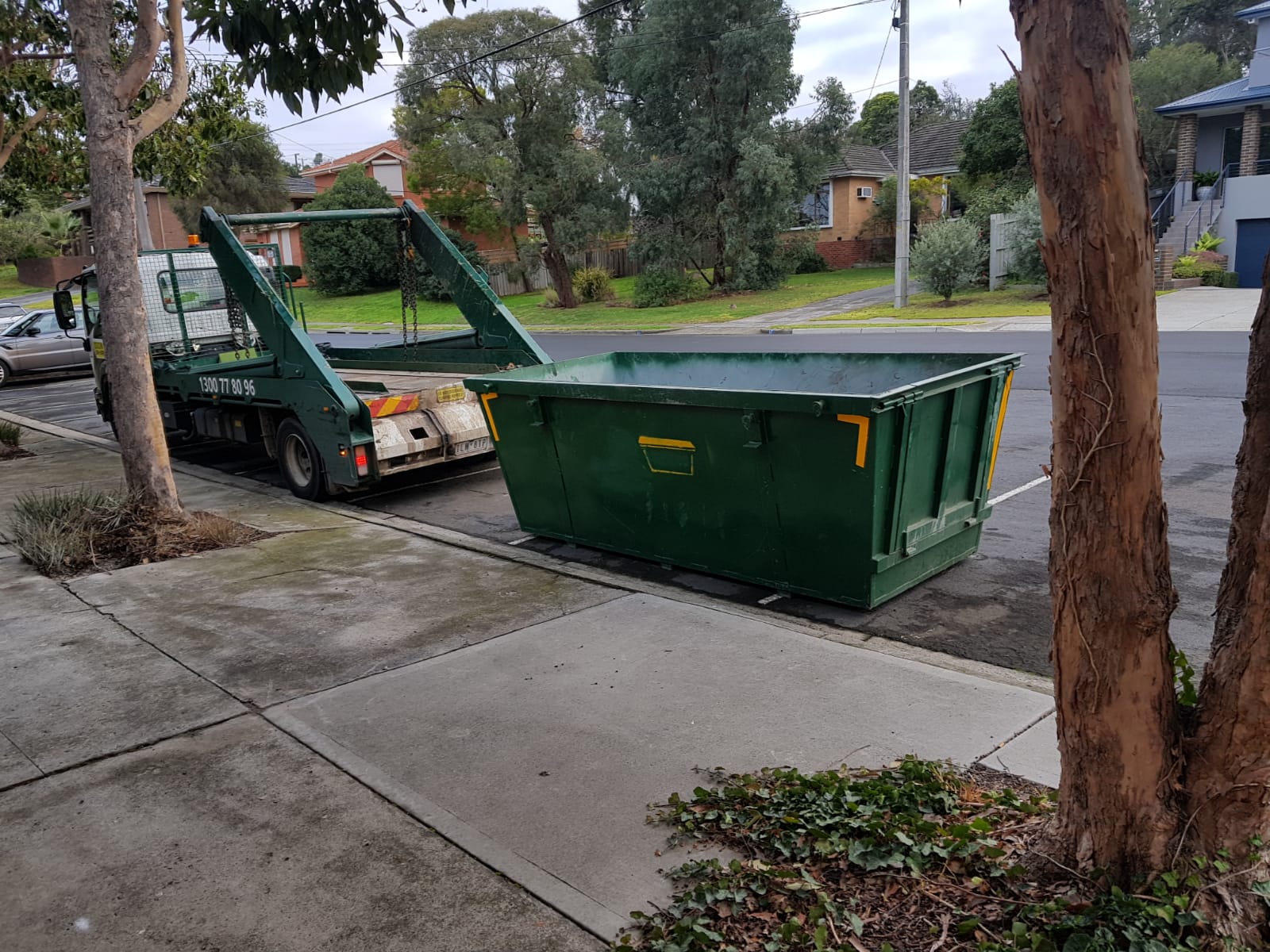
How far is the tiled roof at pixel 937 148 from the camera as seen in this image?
40.8 m

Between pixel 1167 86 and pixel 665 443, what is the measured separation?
36174 millimetres

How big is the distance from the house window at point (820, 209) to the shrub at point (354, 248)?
55.6 feet

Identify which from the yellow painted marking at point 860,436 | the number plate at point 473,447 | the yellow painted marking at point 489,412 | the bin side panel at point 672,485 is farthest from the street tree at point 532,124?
the yellow painted marking at point 860,436

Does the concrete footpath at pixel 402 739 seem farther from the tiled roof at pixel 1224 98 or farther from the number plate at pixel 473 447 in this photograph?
the tiled roof at pixel 1224 98

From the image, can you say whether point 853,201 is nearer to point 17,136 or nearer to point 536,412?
point 17,136

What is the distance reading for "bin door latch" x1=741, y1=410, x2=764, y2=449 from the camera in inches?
226

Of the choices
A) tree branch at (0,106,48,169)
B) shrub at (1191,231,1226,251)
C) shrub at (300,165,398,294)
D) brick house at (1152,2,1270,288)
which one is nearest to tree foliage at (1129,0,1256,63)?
brick house at (1152,2,1270,288)

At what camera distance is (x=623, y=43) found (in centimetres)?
3128

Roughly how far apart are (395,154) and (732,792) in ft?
190

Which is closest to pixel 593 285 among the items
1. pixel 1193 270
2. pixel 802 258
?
pixel 802 258

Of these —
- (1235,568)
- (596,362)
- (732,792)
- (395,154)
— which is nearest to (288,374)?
(596,362)

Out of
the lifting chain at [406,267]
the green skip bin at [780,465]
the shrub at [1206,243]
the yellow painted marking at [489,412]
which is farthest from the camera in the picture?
the shrub at [1206,243]

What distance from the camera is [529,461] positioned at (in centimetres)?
748

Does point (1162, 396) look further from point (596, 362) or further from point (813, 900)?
point (813, 900)
